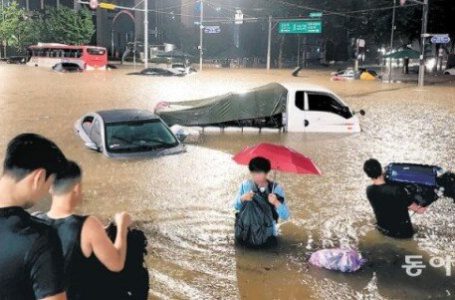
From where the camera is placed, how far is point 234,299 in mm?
5750

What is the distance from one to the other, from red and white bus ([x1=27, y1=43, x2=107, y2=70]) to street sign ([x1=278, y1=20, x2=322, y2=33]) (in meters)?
23.7

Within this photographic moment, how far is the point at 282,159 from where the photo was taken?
272 inches

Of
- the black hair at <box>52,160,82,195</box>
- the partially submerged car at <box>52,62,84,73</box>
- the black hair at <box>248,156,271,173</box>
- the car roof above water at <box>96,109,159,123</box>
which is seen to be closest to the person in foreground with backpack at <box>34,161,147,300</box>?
the black hair at <box>52,160,82,195</box>

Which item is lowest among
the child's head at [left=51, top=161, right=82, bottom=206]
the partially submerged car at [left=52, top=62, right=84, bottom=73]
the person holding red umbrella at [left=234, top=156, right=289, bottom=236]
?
the partially submerged car at [left=52, top=62, right=84, bottom=73]

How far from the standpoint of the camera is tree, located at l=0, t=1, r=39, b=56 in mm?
74438

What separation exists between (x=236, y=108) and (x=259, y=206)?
1004 centimetres

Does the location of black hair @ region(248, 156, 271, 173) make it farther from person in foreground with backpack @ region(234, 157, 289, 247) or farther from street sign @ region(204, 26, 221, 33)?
street sign @ region(204, 26, 221, 33)

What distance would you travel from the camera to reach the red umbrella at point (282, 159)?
22.4 ft

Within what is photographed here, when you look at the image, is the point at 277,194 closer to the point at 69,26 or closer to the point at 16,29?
the point at 69,26

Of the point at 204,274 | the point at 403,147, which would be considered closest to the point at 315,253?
the point at 204,274

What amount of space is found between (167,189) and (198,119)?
20.6 ft

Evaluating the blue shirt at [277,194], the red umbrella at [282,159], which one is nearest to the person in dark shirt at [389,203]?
the red umbrella at [282,159]

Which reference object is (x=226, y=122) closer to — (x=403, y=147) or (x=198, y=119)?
(x=198, y=119)

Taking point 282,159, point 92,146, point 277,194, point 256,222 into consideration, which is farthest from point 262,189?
point 92,146
